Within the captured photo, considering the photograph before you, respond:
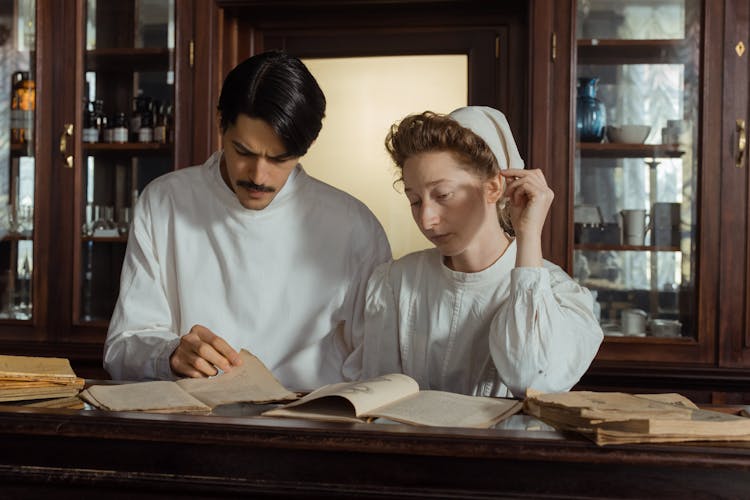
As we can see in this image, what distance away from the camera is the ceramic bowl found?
3.22m

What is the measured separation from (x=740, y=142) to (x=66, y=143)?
96.7 inches

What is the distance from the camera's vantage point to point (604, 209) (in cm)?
322

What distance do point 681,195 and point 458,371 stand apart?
160 centimetres

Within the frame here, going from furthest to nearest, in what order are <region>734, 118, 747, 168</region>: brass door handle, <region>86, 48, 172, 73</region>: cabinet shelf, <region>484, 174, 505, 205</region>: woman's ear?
<region>86, 48, 172, 73</region>: cabinet shelf
<region>734, 118, 747, 168</region>: brass door handle
<region>484, 174, 505, 205</region>: woman's ear

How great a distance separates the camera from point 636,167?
3.24 m

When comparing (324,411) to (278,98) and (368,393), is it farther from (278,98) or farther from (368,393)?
(278,98)

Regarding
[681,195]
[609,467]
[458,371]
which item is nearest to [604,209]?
[681,195]

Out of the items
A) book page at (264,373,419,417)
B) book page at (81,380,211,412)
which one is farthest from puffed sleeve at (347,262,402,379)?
book page at (81,380,211,412)

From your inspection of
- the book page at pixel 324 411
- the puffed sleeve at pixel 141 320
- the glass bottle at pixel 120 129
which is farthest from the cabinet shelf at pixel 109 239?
the book page at pixel 324 411

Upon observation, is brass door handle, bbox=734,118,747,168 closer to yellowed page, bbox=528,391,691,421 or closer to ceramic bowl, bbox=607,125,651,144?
ceramic bowl, bbox=607,125,651,144

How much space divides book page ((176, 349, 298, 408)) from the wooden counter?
13cm

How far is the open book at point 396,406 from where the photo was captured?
133 centimetres

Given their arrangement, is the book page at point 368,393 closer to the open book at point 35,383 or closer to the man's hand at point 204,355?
the man's hand at point 204,355

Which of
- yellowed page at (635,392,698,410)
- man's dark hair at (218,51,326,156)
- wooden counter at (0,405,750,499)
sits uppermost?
man's dark hair at (218,51,326,156)
